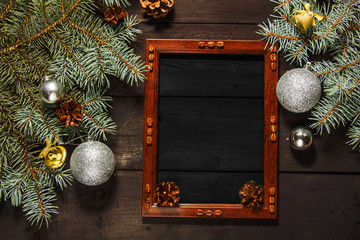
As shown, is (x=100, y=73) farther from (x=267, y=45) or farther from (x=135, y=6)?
(x=267, y=45)

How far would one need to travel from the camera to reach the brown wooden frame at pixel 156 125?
0.93 metres

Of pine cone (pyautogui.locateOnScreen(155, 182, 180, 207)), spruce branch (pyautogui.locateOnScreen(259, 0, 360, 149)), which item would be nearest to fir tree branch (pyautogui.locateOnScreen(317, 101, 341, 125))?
spruce branch (pyautogui.locateOnScreen(259, 0, 360, 149))

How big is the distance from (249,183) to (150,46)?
45cm

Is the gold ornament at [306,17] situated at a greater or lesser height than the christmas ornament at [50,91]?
greater

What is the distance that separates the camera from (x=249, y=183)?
0.93m

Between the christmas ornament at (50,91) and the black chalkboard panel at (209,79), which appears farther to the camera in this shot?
the black chalkboard panel at (209,79)

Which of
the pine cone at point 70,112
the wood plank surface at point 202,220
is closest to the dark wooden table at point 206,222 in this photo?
the wood plank surface at point 202,220

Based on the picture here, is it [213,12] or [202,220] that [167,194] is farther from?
[213,12]

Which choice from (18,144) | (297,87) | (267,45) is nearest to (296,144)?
(297,87)

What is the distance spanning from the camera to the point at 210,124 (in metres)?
0.96

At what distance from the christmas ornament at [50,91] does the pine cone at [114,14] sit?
21cm

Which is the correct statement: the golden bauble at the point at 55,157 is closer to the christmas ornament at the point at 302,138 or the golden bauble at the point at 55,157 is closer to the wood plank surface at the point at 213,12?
the wood plank surface at the point at 213,12

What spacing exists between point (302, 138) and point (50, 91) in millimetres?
642

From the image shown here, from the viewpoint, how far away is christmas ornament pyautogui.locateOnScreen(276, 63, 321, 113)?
0.85m
